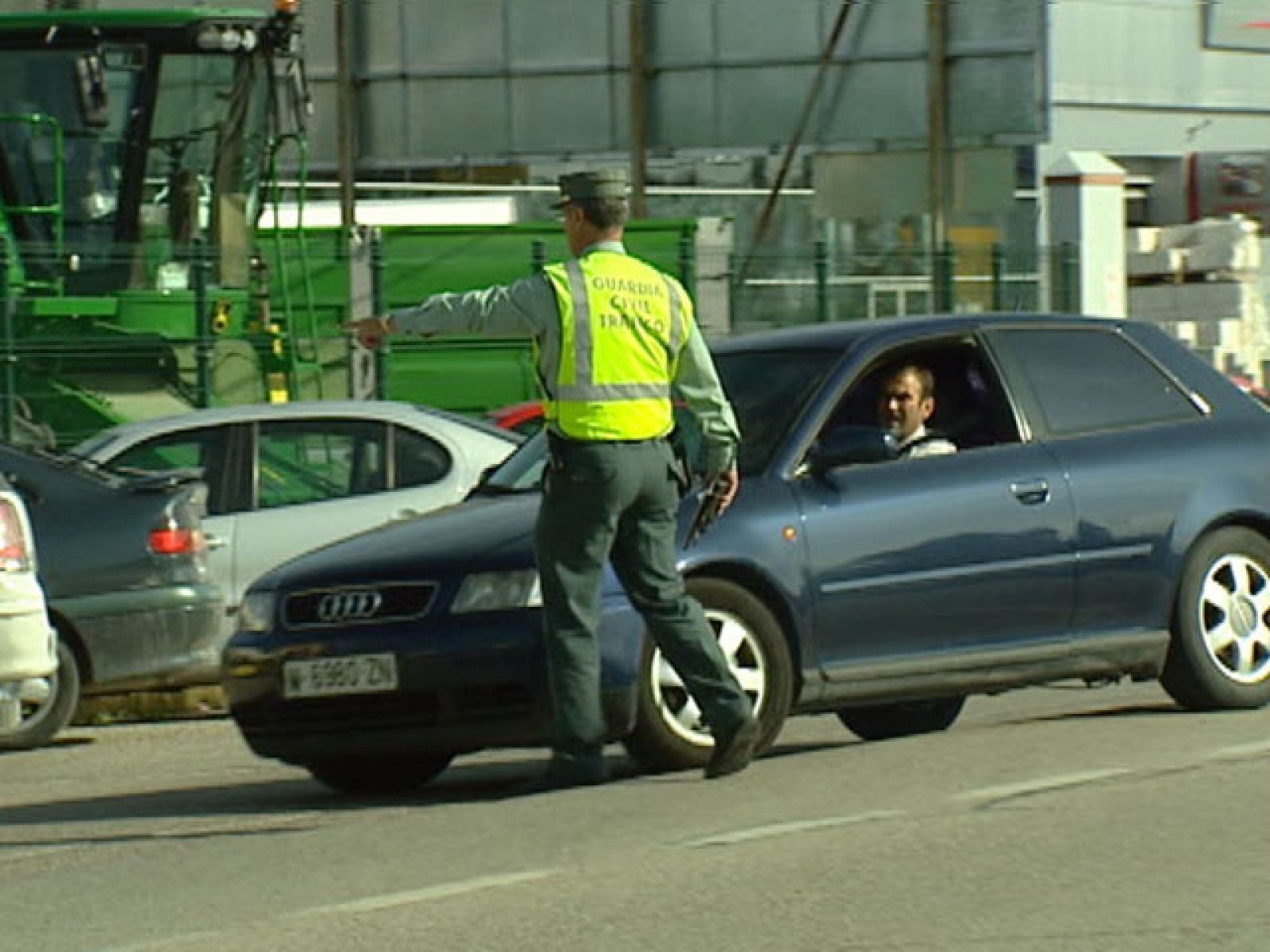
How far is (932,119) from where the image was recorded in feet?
125

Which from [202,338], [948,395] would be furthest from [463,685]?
[202,338]

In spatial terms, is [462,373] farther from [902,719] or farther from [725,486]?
[725,486]

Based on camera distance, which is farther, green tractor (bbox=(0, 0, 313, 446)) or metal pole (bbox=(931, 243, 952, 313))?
metal pole (bbox=(931, 243, 952, 313))

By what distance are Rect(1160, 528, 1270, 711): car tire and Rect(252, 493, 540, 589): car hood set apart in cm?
238

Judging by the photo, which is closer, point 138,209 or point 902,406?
point 902,406

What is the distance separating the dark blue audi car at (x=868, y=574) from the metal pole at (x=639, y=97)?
2887 centimetres

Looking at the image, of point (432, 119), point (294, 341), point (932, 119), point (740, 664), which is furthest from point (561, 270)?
point (432, 119)

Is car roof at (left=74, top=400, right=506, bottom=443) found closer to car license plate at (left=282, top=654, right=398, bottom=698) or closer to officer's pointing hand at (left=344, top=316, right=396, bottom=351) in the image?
car license plate at (left=282, top=654, right=398, bottom=698)

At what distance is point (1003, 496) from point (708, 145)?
3151 centimetres

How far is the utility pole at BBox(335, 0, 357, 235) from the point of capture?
37750mm

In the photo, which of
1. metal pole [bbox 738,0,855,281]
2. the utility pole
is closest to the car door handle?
the utility pole

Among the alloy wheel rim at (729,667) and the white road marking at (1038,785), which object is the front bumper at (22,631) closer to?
the alloy wheel rim at (729,667)

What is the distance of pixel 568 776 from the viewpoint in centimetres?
989

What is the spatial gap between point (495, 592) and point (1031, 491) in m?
2.06
